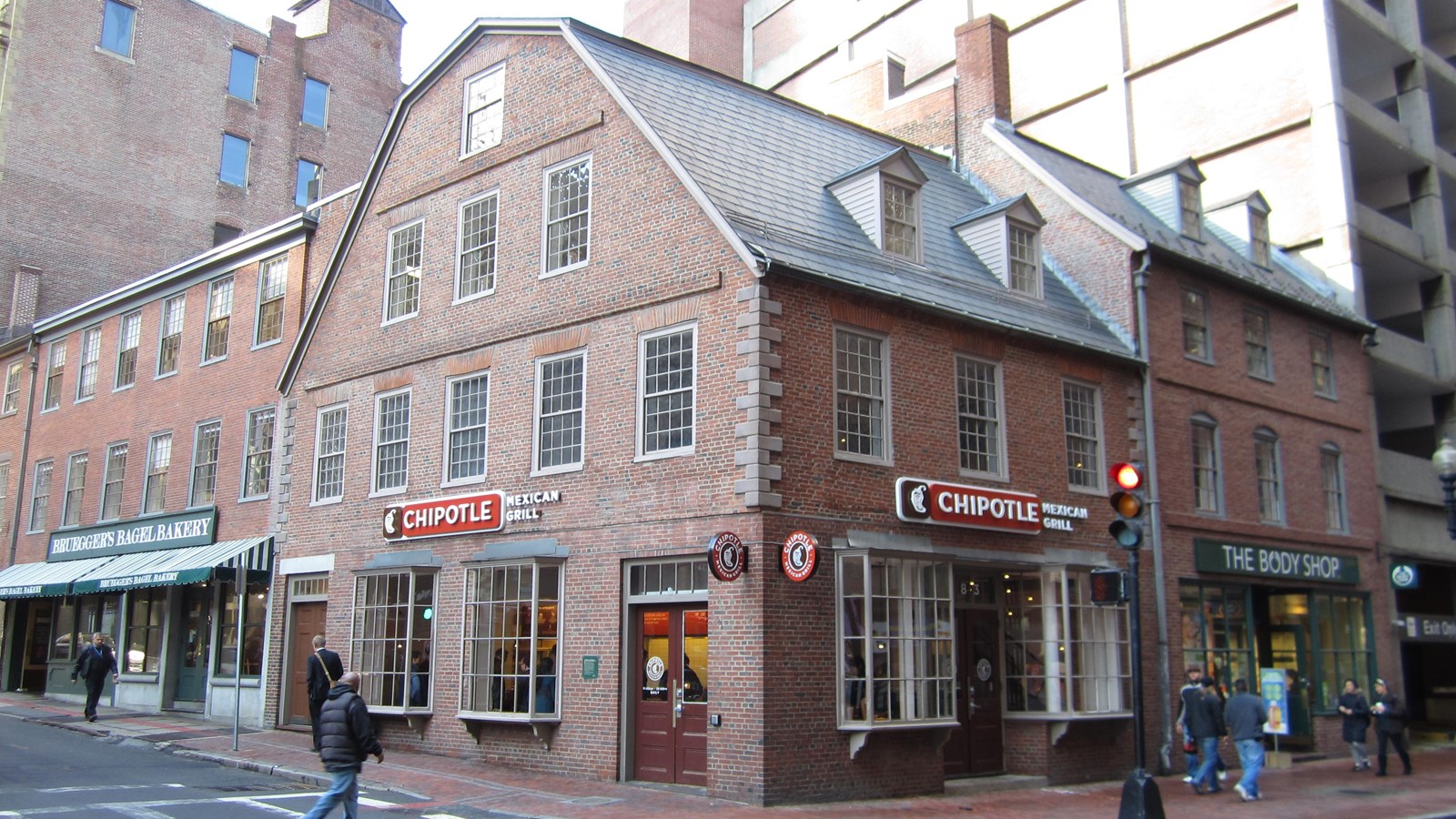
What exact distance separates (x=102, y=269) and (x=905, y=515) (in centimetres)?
3273

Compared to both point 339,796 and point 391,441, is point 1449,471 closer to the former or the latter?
point 391,441

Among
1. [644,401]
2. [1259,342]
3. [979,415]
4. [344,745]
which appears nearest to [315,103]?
[644,401]

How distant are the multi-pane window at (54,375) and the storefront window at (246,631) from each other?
12.2m

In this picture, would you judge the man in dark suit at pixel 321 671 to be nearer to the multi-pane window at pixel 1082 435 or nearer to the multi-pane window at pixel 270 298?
the multi-pane window at pixel 270 298

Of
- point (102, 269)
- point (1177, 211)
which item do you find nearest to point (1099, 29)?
point (1177, 211)

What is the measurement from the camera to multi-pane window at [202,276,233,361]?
1072 inches

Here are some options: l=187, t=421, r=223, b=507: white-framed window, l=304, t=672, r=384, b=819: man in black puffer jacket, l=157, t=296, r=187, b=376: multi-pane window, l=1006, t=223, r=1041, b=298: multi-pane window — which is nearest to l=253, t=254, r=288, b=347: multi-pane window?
l=187, t=421, r=223, b=507: white-framed window

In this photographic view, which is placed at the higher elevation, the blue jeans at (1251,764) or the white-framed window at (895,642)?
the white-framed window at (895,642)

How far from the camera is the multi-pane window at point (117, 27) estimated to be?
40.8 meters

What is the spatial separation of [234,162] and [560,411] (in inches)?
1230

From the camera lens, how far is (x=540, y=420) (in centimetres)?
1834

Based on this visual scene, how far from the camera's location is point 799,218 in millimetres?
17500

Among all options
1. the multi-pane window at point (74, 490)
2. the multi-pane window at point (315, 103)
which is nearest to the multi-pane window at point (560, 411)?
the multi-pane window at point (74, 490)

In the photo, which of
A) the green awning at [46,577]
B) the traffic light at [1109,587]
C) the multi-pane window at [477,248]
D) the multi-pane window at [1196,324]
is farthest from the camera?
the green awning at [46,577]
